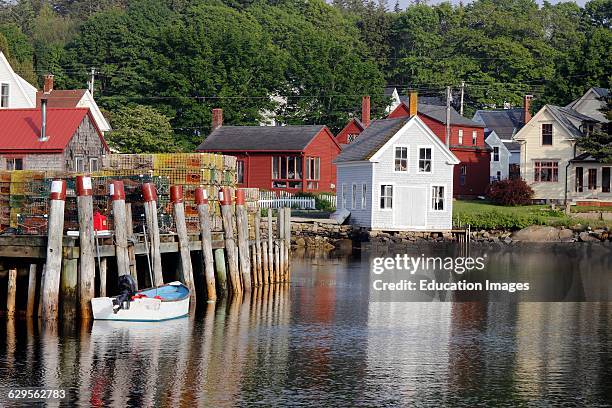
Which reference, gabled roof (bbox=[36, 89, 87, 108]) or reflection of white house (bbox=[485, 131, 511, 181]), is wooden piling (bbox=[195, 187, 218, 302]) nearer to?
gabled roof (bbox=[36, 89, 87, 108])

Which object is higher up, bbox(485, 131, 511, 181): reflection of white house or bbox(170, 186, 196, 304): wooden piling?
bbox(485, 131, 511, 181): reflection of white house

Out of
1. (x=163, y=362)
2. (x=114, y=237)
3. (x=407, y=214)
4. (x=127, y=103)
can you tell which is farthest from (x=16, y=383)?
(x=127, y=103)

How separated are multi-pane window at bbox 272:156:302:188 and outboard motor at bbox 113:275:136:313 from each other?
4733 centimetres

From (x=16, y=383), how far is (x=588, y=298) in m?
27.2

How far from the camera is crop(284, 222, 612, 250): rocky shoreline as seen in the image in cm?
6888

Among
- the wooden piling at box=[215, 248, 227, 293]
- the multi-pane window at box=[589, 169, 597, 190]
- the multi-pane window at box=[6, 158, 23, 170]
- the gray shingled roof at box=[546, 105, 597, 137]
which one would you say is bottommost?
the wooden piling at box=[215, 248, 227, 293]

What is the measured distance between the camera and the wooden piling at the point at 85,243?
3294cm

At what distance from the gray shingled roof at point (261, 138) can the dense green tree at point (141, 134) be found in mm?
3147

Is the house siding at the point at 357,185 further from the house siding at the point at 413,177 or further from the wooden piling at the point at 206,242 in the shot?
the wooden piling at the point at 206,242

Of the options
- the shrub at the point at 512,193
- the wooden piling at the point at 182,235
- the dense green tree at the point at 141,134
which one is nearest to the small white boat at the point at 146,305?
the wooden piling at the point at 182,235

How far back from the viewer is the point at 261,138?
83.6 metres

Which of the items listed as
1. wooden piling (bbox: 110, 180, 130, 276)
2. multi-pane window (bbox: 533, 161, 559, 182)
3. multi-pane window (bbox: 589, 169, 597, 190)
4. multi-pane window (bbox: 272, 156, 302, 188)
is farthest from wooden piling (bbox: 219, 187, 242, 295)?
multi-pane window (bbox: 533, 161, 559, 182)

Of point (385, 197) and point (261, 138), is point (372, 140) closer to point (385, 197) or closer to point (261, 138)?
point (385, 197)

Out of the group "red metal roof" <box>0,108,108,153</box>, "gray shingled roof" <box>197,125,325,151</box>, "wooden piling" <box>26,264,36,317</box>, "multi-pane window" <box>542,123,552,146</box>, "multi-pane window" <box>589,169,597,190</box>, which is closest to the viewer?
"wooden piling" <box>26,264,36,317</box>
